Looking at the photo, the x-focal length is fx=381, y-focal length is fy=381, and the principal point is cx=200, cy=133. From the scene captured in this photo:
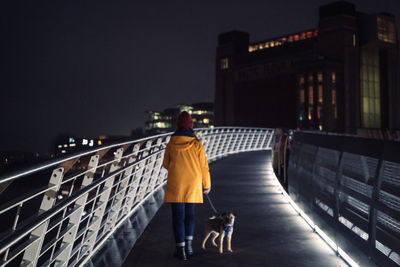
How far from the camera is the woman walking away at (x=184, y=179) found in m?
3.83

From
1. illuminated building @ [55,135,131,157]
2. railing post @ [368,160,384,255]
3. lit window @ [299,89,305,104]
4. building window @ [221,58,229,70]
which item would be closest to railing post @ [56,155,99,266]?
illuminated building @ [55,135,131,157]

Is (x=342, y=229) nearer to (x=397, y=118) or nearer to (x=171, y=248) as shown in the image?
(x=171, y=248)

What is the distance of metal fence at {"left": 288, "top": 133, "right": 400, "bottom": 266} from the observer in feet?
9.07

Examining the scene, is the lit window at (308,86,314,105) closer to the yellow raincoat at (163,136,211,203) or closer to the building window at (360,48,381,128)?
the building window at (360,48,381,128)

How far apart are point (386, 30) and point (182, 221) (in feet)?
183

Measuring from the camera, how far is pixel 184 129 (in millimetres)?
3936

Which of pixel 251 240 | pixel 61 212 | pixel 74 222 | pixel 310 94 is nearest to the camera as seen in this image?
pixel 74 222

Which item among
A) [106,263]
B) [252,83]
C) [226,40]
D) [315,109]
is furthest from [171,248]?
[226,40]

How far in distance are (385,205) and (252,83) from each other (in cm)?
6207

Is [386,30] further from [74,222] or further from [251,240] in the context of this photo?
[74,222]

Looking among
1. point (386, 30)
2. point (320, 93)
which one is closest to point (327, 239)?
point (320, 93)

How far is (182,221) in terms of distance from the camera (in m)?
3.90

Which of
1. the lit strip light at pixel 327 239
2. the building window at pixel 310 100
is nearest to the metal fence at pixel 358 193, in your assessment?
the lit strip light at pixel 327 239

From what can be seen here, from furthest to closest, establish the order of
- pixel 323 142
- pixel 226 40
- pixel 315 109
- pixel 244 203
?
pixel 226 40 → pixel 315 109 → pixel 244 203 → pixel 323 142
